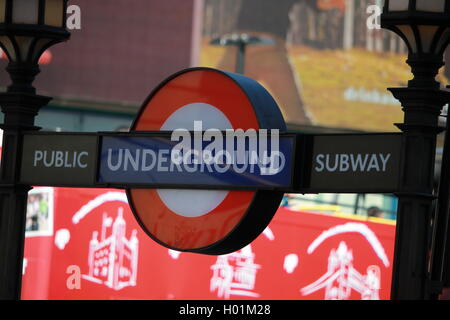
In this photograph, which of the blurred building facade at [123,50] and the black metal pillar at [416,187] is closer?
the black metal pillar at [416,187]

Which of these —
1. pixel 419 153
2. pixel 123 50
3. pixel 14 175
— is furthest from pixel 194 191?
pixel 123 50

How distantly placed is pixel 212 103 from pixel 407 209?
1461 millimetres

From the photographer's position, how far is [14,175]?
6.44 metres

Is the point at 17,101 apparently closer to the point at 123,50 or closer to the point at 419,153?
the point at 419,153

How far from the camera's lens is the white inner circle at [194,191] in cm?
567

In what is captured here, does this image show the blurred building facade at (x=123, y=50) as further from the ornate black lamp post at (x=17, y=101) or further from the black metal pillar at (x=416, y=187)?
the black metal pillar at (x=416, y=187)

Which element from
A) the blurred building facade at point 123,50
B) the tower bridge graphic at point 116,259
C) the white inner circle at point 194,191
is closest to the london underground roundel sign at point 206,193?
the white inner circle at point 194,191

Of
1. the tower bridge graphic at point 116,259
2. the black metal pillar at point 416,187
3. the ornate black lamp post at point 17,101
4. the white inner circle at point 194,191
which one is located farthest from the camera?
the tower bridge graphic at point 116,259

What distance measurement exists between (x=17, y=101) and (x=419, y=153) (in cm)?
278

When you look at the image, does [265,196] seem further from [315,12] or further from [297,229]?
[315,12]

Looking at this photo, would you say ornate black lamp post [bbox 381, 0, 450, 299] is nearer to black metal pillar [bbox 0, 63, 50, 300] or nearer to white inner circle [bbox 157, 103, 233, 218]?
white inner circle [bbox 157, 103, 233, 218]

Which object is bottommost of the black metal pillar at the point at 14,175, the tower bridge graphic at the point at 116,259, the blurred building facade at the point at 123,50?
the tower bridge graphic at the point at 116,259

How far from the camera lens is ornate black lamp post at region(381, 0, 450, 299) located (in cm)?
470

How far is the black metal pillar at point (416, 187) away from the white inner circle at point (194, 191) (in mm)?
1177
